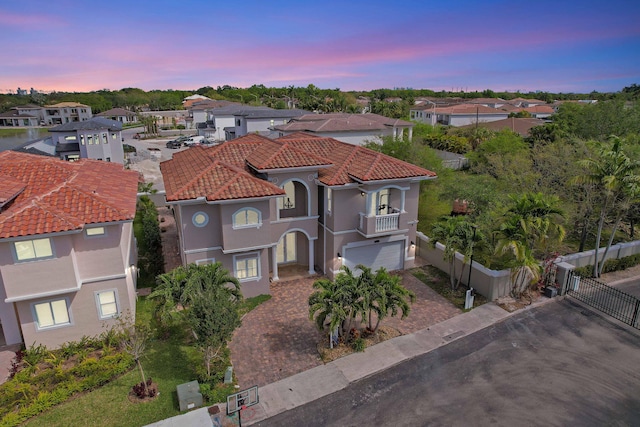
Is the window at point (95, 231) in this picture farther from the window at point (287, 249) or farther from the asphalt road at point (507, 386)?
the asphalt road at point (507, 386)

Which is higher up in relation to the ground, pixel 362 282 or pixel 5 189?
pixel 5 189

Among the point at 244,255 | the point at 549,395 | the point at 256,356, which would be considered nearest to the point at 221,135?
the point at 244,255

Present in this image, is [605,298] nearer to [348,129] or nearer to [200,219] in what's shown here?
[200,219]

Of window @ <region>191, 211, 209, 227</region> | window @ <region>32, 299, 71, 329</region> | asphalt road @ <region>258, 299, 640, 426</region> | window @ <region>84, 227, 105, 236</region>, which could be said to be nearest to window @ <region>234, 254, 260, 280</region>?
window @ <region>191, 211, 209, 227</region>

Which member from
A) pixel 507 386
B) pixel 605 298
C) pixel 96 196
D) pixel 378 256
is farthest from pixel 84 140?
pixel 605 298

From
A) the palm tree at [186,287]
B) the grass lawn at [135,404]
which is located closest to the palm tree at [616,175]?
the palm tree at [186,287]

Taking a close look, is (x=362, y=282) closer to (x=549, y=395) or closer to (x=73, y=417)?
(x=549, y=395)

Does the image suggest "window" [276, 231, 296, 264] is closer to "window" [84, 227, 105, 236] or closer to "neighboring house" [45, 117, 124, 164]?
"window" [84, 227, 105, 236]

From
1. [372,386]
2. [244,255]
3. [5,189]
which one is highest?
[5,189]
